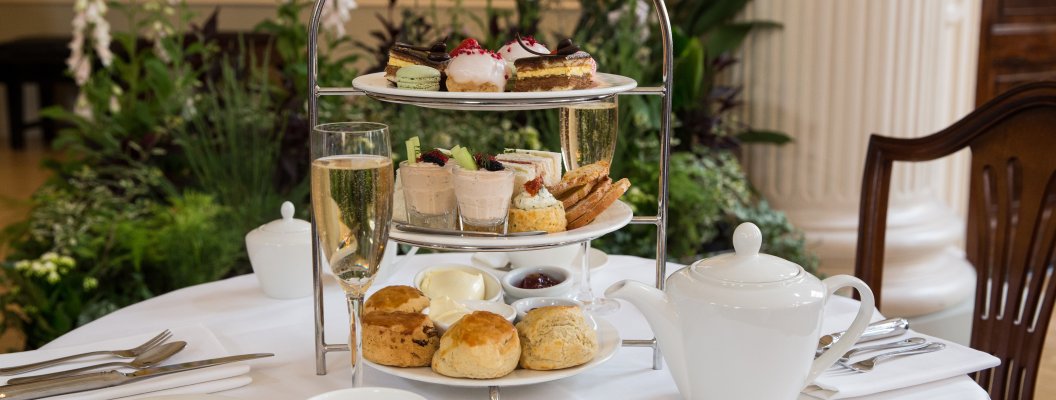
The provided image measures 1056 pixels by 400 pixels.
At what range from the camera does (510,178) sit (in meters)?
1.32

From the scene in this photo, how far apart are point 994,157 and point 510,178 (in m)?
1.13

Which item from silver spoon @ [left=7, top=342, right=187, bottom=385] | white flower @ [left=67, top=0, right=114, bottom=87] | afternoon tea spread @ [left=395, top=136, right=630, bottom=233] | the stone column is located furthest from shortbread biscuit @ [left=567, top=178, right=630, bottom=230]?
white flower @ [left=67, top=0, right=114, bottom=87]

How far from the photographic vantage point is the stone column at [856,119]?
12.3 feet

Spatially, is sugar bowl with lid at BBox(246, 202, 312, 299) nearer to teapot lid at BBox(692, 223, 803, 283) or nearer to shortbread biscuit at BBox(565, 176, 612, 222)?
shortbread biscuit at BBox(565, 176, 612, 222)

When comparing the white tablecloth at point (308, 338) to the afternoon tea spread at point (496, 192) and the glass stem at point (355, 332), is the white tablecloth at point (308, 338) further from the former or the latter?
the afternoon tea spread at point (496, 192)

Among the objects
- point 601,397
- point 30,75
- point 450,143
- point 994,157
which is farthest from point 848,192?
point 30,75

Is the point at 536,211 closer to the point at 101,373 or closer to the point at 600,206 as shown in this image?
the point at 600,206

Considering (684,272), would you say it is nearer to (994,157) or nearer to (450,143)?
(994,157)

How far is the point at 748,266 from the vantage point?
4.18ft

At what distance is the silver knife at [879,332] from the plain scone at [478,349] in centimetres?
44

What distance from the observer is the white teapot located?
1240mm

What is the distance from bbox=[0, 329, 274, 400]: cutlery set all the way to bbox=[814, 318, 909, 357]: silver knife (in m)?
0.77

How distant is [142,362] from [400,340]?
14.4 inches

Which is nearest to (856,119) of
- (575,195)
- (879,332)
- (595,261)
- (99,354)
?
(595,261)
